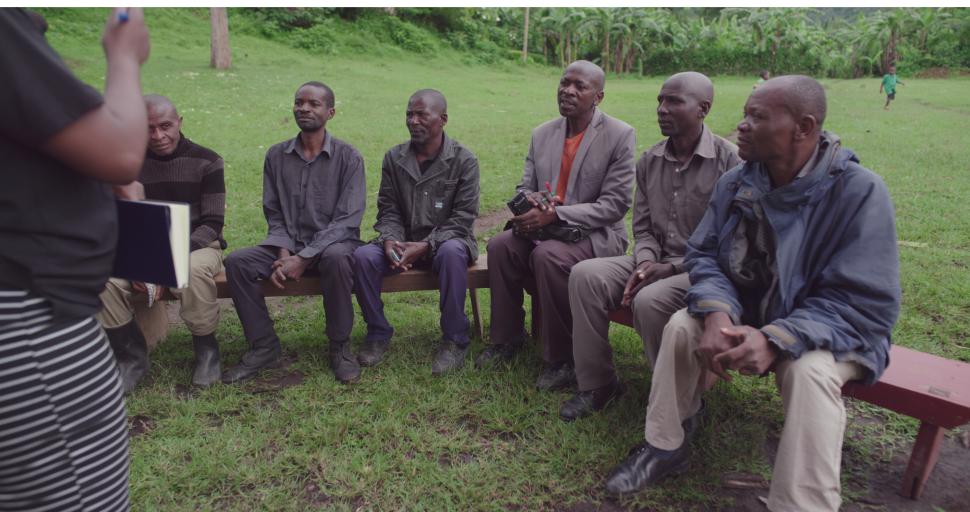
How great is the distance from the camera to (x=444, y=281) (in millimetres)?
3838

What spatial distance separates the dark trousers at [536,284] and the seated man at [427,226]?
0.20 m

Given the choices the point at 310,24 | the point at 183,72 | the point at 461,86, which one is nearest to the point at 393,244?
the point at 183,72

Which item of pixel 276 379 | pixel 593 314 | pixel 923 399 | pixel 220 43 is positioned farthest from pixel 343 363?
pixel 220 43

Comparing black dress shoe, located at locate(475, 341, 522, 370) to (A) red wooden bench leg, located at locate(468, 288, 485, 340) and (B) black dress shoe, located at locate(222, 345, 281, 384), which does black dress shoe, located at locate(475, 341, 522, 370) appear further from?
(B) black dress shoe, located at locate(222, 345, 281, 384)

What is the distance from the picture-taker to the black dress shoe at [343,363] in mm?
3728

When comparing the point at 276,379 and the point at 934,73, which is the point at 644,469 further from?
the point at 934,73

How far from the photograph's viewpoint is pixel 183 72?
16156 millimetres

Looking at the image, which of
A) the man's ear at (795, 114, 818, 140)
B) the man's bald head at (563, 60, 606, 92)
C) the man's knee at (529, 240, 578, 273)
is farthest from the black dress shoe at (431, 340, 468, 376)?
the man's ear at (795, 114, 818, 140)

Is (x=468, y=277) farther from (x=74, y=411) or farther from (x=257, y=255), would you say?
(x=74, y=411)

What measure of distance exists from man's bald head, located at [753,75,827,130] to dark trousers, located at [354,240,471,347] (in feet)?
6.21

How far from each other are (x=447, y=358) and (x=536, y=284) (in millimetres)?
656

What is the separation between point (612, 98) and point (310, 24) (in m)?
12.8

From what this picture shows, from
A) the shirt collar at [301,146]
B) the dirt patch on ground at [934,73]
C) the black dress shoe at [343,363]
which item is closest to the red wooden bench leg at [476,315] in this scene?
the black dress shoe at [343,363]

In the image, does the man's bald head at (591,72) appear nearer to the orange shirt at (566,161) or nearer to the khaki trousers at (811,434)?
→ the orange shirt at (566,161)
